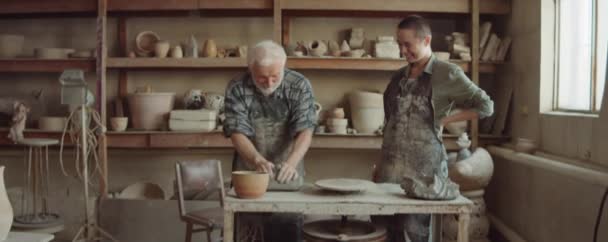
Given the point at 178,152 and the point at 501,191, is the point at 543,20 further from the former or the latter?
the point at 178,152

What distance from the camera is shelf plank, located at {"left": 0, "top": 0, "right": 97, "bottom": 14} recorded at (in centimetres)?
520

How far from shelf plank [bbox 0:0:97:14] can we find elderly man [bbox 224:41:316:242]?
2833 millimetres

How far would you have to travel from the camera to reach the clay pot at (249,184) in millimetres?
2439

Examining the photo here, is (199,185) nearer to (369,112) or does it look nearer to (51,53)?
(369,112)

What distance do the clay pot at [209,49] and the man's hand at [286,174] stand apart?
106 inches

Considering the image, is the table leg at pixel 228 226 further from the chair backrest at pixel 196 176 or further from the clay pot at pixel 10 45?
the clay pot at pixel 10 45

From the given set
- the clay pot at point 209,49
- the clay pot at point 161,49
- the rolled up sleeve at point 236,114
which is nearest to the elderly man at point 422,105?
the rolled up sleeve at point 236,114

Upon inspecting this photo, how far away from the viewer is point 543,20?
4.43 meters

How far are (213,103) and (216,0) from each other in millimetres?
899

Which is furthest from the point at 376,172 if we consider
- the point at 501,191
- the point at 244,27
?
the point at 244,27

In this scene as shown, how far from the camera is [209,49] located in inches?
204

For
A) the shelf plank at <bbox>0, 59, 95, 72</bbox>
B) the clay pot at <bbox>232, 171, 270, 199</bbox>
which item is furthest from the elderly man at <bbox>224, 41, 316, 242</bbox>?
the shelf plank at <bbox>0, 59, 95, 72</bbox>

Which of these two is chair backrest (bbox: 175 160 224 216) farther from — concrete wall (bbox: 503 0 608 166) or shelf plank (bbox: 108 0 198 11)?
concrete wall (bbox: 503 0 608 166)

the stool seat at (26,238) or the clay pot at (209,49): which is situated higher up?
the clay pot at (209,49)
